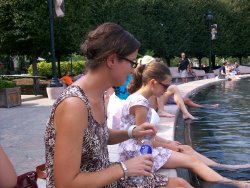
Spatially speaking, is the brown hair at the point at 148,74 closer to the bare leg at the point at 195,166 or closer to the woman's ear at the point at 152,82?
the woman's ear at the point at 152,82

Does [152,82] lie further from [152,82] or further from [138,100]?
[138,100]

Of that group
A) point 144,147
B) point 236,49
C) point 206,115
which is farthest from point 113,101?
point 236,49

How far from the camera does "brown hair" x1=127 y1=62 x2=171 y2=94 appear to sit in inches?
162

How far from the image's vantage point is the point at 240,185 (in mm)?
4203

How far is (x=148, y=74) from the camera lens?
415 centimetres

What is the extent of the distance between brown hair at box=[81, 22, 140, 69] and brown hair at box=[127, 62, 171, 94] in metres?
1.85

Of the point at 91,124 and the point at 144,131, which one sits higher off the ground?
the point at 91,124

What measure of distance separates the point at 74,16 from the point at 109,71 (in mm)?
18496

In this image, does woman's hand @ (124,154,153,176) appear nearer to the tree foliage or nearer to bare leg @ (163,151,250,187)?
bare leg @ (163,151,250,187)

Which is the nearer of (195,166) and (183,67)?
(195,166)

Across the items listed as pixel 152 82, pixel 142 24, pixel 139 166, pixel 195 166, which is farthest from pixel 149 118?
pixel 142 24

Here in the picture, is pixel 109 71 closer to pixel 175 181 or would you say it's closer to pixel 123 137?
pixel 123 137

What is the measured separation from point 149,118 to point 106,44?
1863mm

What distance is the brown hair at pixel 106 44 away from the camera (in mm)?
2188
